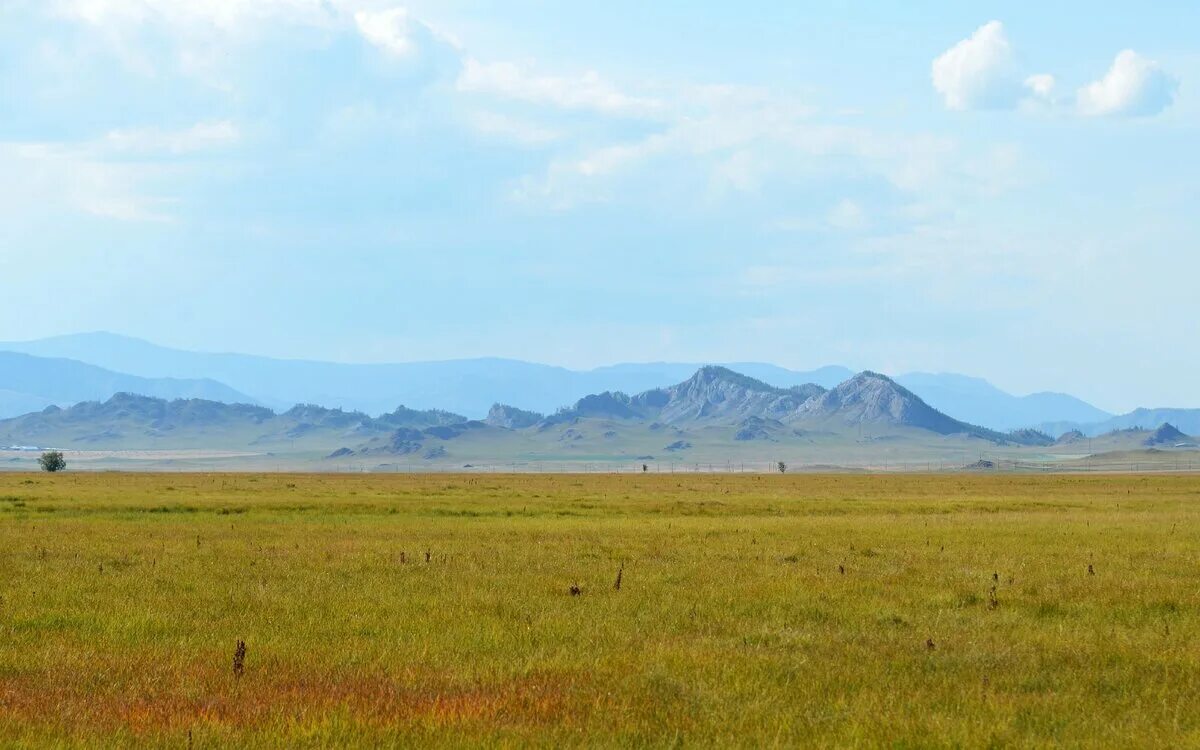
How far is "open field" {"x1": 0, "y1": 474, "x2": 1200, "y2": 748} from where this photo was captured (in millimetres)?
12344

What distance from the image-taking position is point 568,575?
24.8m

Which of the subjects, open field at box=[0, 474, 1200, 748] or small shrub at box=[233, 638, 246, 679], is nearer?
open field at box=[0, 474, 1200, 748]

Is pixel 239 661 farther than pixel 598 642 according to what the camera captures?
No

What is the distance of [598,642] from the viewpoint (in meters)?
17.1

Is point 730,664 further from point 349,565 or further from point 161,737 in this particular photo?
point 349,565

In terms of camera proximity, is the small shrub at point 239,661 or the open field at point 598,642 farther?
the small shrub at point 239,661

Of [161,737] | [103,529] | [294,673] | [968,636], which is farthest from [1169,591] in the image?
[103,529]

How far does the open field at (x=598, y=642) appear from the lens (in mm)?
12344

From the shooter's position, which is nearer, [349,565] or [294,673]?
[294,673]

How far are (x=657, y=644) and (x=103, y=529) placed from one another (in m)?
28.4

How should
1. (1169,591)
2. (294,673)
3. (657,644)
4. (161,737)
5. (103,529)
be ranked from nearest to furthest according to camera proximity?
1. (161,737)
2. (294,673)
3. (657,644)
4. (1169,591)
5. (103,529)

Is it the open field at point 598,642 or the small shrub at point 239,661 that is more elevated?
the small shrub at point 239,661

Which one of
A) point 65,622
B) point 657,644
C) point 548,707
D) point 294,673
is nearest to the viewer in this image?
point 548,707

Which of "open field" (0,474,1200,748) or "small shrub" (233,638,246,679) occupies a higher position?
"small shrub" (233,638,246,679)
